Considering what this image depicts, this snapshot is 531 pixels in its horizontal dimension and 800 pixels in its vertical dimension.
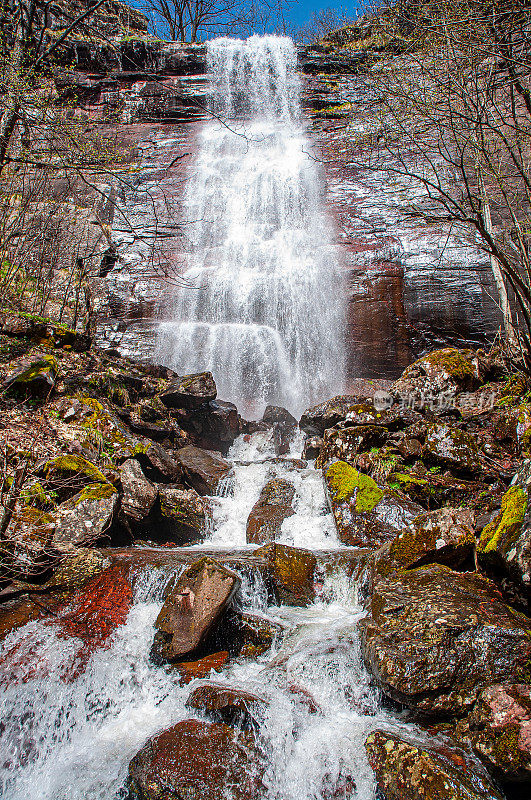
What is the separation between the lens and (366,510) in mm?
6125

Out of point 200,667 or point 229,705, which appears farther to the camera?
point 200,667

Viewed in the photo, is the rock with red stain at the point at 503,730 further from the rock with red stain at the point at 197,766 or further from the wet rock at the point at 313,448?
the wet rock at the point at 313,448

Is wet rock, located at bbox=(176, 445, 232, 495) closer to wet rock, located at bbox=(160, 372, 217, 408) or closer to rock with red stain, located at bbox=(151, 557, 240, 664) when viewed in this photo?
wet rock, located at bbox=(160, 372, 217, 408)

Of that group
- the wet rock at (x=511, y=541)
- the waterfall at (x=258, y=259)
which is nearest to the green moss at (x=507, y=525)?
the wet rock at (x=511, y=541)

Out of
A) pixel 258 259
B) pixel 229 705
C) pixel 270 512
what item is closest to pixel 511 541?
pixel 229 705

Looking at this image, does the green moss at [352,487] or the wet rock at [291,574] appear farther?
the green moss at [352,487]

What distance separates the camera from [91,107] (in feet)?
61.5

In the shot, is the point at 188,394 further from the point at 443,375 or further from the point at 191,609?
the point at 191,609

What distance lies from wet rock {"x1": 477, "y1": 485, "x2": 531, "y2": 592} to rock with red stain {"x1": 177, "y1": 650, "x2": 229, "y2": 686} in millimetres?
2425

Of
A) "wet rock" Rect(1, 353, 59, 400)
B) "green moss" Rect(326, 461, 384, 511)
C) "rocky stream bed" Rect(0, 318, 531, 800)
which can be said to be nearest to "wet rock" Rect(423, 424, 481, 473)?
"rocky stream bed" Rect(0, 318, 531, 800)

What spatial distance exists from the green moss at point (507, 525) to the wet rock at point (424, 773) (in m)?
1.51

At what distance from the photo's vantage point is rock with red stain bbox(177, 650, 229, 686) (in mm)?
3547

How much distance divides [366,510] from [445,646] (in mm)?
3075

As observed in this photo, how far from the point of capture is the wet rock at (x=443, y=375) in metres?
8.60
